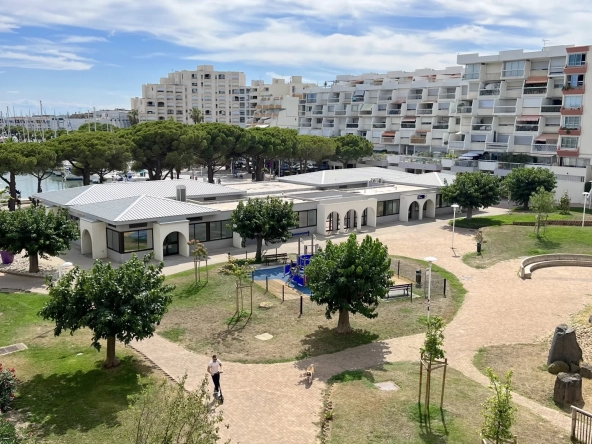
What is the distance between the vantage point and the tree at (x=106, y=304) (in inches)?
696

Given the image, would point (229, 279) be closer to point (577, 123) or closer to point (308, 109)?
point (577, 123)

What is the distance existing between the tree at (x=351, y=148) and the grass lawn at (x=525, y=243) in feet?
131

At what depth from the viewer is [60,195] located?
4306cm

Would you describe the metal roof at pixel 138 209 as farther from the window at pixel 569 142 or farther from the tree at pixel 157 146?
the window at pixel 569 142

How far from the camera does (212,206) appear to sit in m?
42.3

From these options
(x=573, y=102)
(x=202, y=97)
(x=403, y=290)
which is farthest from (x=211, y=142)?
(x=202, y=97)

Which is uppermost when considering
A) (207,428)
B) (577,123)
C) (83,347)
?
(577,123)

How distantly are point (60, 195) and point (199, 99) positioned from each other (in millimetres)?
125907

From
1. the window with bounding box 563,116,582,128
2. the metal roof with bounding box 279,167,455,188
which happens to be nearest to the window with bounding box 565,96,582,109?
the window with bounding box 563,116,582,128

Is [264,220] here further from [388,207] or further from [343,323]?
[388,207]

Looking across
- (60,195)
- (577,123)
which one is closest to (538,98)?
(577,123)

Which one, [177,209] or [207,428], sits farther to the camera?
[177,209]

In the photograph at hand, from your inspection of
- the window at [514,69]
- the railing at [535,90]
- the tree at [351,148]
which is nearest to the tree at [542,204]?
the railing at [535,90]

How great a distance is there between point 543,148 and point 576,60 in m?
10.4
